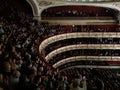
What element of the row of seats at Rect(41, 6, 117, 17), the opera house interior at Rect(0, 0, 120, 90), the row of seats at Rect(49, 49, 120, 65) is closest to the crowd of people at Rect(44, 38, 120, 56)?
the opera house interior at Rect(0, 0, 120, 90)

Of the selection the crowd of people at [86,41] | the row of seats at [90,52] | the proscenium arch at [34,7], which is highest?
the proscenium arch at [34,7]

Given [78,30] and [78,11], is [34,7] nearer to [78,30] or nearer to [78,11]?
[78,30]

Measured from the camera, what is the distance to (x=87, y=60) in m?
38.3

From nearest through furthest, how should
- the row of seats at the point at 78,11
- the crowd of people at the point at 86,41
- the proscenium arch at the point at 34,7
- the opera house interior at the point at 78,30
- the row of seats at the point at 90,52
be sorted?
1. the opera house interior at the point at 78,30
2. the proscenium arch at the point at 34,7
3. the crowd of people at the point at 86,41
4. the row of seats at the point at 90,52
5. the row of seats at the point at 78,11

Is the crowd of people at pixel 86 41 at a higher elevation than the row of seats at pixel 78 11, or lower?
lower

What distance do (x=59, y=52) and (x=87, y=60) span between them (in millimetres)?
5500

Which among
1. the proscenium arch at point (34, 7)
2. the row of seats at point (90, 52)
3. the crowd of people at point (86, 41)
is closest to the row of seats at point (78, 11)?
the proscenium arch at point (34, 7)

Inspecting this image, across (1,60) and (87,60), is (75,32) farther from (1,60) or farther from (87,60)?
(1,60)

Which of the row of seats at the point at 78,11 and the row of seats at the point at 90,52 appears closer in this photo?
the row of seats at the point at 90,52

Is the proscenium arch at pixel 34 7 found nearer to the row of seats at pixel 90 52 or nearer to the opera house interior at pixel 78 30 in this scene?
the opera house interior at pixel 78 30

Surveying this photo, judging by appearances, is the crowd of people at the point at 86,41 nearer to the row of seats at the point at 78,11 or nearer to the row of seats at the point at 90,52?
the row of seats at the point at 90,52

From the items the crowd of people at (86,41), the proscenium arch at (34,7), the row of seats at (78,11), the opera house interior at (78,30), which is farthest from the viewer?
the row of seats at (78,11)

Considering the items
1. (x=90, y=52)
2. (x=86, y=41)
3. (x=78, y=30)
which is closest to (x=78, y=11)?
(x=78, y=30)

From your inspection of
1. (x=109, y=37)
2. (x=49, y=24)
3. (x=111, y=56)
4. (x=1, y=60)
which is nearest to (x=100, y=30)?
(x=109, y=37)
